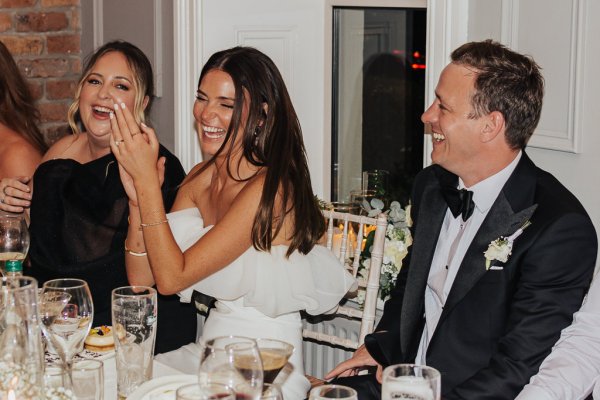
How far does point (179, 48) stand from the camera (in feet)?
11.8

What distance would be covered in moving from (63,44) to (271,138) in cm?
233

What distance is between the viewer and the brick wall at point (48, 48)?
4406 millimetres

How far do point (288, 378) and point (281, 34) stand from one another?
1.62 metres

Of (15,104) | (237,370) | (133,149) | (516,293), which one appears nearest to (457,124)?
(516,293)

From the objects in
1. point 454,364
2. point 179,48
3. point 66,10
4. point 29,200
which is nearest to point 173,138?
point 179,48

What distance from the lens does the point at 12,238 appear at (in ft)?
7.33

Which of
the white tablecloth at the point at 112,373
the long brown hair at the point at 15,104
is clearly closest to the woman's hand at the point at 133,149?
the white tablecloth at the point at 112,373

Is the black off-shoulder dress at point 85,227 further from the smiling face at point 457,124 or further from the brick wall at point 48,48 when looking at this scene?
the brick wall at point 48,48

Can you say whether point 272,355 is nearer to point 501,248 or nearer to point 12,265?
point 501,248

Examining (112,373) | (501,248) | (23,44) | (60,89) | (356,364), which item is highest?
(23,44)

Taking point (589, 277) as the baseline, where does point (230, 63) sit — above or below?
above

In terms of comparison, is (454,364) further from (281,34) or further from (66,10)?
(66,10)

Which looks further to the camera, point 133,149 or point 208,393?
point 133,149

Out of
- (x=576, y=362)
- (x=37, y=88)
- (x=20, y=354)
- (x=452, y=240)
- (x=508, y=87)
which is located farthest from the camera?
(x=37, y=88)
